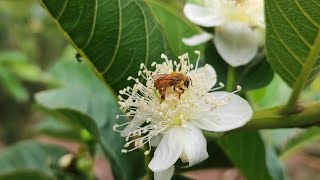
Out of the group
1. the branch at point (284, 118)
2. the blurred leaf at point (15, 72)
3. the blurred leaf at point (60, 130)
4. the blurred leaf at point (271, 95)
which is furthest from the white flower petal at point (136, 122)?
the blurred leaf at point (15, 72)

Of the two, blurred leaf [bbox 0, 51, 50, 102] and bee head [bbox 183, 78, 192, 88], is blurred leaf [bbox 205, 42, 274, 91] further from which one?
blurred leaf [bbox 0, 51, 50, 102]

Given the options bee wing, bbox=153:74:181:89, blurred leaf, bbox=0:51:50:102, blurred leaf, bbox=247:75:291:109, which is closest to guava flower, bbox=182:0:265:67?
bee wing, bbox=153:74:181:89

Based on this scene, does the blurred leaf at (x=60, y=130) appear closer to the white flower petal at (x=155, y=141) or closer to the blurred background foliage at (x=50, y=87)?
the blurred background foliage at (x=50, y=87)

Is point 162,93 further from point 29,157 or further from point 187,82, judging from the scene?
point 29,157

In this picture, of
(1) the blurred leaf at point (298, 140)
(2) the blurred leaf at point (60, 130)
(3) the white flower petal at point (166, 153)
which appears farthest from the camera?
(2) the blurred leaf at point (60, 130)

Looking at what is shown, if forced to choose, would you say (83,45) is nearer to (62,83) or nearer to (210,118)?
(210,118)

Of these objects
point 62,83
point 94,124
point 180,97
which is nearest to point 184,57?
point 180,97
